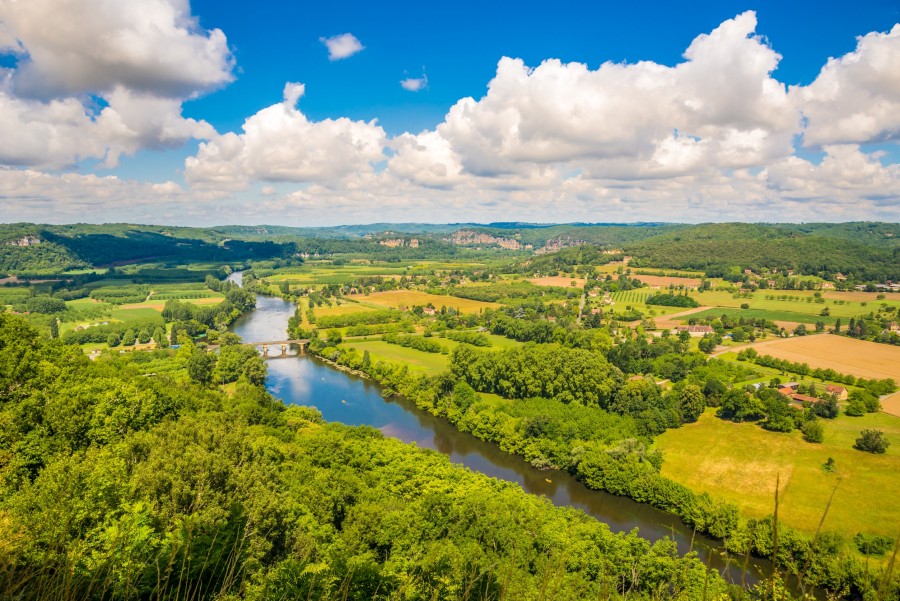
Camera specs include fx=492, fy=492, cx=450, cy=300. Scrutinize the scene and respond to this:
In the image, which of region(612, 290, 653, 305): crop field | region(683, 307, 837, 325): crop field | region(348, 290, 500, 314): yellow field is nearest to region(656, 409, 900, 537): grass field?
region(683, 307, 837, 325): crop field

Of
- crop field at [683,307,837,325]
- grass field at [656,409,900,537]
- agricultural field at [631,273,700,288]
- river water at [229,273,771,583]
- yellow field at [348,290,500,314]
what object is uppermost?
agricultural field at [631,273,700,288]

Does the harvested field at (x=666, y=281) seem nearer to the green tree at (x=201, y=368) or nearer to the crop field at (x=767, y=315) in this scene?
the crop field at (x=767, y=315)

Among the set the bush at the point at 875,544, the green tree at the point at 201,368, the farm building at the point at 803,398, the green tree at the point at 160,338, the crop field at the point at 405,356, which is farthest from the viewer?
the green tree at the point at 160,338

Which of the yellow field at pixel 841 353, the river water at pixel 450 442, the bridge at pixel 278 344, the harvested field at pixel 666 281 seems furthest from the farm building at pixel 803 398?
the harvested field at pixel 666 281

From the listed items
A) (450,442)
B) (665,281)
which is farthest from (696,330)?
(665,281)

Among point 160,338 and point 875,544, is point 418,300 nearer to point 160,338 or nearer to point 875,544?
point 160,338

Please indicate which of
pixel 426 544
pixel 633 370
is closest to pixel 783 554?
pixel 426 544

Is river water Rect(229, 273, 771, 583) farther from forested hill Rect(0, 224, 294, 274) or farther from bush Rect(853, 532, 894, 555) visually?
forested hill Rect(0, 224, 294, 274)
